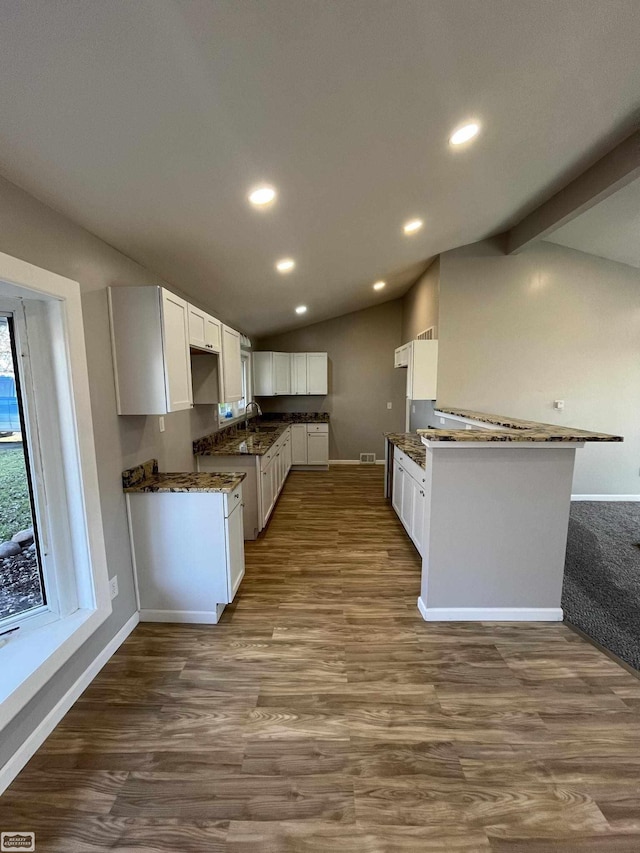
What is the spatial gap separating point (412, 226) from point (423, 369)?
1.63m

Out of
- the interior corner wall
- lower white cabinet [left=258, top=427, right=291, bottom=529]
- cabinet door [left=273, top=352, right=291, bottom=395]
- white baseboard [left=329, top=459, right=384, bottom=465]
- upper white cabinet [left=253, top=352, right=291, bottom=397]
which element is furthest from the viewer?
white baseboard [left=329, top=459, right=384, bottom=465]

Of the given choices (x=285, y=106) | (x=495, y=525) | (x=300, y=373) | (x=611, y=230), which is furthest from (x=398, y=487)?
(x=611, y=230)

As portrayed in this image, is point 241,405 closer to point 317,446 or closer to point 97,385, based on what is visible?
point 317,446

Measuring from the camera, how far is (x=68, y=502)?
1.73 metres

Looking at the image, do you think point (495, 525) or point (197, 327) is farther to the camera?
point (197, 327)

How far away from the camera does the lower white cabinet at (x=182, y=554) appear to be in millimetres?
2211

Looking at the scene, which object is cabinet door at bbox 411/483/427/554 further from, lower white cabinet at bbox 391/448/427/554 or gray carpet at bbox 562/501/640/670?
gray carpet at bbox 562/501/640/670

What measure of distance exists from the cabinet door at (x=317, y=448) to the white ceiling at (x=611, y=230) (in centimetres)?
414

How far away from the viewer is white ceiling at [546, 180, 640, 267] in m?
3.00

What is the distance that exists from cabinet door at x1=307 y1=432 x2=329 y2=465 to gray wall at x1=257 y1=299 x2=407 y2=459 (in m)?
0.48

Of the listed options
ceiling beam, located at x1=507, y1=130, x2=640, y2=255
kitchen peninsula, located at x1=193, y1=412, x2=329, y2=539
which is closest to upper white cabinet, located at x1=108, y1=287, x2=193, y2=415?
kitchen peninsula, located at x1=193, y1=412, x2=329, y2=539

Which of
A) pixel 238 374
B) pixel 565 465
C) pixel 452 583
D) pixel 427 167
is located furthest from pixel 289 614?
pixel 427 167

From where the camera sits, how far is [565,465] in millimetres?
2197

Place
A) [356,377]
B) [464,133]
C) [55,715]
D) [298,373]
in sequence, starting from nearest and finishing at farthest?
[55,715] < [464,133] < [298,373] < [356,377]
